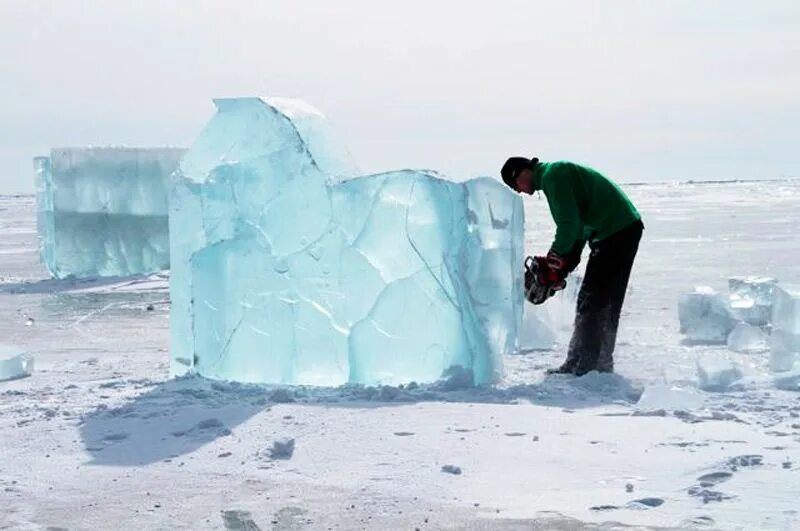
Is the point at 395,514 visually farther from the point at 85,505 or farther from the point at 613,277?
the point at 613,277

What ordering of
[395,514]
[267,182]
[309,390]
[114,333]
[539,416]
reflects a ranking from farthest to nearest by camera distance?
[114,333] < [267,182] < [309,390] < [539,416] < [395,514]

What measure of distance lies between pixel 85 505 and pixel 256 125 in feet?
9.32

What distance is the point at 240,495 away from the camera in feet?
12.7

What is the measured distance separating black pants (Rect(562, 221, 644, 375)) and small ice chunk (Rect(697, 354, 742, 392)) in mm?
540

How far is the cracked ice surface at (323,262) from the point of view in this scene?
19.3 feet

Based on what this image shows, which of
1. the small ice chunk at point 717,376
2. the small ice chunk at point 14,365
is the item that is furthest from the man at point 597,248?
the small ice chunk at point 14,365

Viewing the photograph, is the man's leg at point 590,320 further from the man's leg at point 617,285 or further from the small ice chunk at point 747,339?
the small ice chunk at point 747,339

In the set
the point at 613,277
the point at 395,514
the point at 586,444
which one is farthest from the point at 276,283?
the point at 395,514

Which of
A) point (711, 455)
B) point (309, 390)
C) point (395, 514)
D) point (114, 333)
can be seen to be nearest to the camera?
point (395, 514)

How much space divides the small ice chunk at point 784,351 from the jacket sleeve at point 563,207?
4.39ft

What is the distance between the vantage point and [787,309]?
20.9 ft

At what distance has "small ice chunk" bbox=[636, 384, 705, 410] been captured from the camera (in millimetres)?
5137

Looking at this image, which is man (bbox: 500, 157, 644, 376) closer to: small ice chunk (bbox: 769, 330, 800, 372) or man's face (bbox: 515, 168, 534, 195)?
man's face (bbox: 515, 168, 534, 195)

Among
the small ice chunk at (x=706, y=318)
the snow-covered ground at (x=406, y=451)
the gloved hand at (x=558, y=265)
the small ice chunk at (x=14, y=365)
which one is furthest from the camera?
the small ice chunk at (x=706, y=318)
